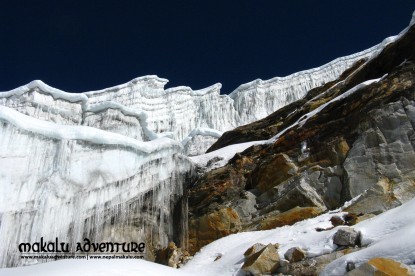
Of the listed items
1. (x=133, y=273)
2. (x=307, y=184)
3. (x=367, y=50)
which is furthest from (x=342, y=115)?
(x=367, y=50)

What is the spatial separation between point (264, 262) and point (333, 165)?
4.67m

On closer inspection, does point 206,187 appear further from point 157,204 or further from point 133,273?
point 133,273

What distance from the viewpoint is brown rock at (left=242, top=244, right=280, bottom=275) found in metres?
9.49

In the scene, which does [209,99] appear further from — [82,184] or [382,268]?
[382,268]

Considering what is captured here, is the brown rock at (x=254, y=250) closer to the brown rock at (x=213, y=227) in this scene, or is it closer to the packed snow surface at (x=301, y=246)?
the packed snow surface at (x=301, y=246)

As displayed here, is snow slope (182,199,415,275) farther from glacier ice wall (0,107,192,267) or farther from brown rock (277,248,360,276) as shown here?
glacier ice wall (0,107,192,267)

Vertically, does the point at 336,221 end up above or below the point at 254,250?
above

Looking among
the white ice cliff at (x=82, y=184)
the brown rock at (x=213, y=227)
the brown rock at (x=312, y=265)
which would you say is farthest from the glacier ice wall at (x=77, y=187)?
the brown rock at (x=312, y=265)

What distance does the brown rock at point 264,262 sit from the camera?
949 centimetres

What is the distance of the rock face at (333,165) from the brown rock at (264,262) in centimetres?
250

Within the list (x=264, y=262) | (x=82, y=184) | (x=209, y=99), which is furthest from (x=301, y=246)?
(x=209, y=99)

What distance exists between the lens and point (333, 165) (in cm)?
1320

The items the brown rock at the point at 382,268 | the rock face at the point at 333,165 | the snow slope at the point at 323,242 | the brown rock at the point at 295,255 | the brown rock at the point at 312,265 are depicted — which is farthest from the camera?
the rock face at the point at 333,165

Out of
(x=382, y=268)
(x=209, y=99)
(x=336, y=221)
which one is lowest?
(x=382, y=268)
